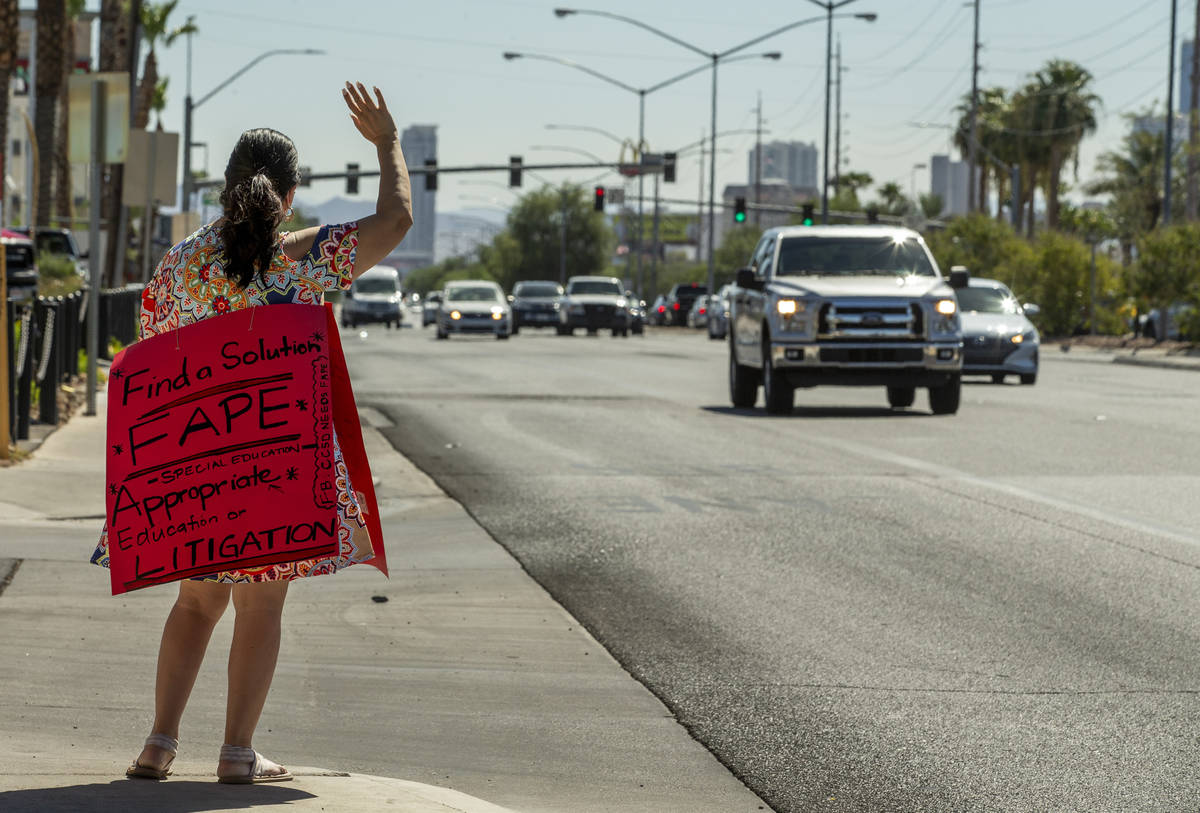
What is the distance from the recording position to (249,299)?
5082mm

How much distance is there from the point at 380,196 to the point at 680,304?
3023 inches

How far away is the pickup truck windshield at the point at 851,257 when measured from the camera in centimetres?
2169

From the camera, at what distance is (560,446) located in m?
16.6

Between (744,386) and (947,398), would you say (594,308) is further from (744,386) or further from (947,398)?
(947,398)

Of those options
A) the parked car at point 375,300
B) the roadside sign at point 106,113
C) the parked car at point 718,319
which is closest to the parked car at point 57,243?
A: the parked car at point 375,300

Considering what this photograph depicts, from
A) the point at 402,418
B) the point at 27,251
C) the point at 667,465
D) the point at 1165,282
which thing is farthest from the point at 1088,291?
the point at 667,465

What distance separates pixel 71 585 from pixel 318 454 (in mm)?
4299

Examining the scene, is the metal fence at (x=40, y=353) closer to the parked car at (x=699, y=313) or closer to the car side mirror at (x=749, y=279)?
the car side mirror at (x=749, y=279)

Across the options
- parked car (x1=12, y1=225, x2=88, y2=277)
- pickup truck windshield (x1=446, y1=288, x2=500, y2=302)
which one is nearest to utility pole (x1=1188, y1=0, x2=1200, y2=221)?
pickup truck windshield (x1=446, y1=288, x2=500, y2=302)

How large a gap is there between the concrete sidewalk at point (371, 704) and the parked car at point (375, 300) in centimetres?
5040

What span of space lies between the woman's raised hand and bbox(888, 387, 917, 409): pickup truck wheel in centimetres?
1769

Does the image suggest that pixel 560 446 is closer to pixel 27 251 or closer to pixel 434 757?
pixel 434 757

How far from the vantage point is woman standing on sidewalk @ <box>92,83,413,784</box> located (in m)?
5.01

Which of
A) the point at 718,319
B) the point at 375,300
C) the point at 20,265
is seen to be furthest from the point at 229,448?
the point at 375,300
